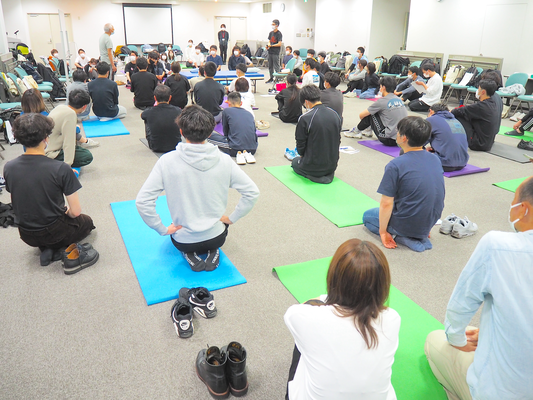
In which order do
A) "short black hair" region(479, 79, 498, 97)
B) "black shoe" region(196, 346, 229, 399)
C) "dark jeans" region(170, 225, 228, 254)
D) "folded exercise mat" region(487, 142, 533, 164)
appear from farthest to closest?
"folded exercise mat" region(487, 142, 533, 164)
"short black hair" region(479, 79, 498, 97)
"dark jeans" region(170, 225, 228, 254)
"black shoe" region(196, 346, 229, 399)

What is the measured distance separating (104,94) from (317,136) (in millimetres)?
4058

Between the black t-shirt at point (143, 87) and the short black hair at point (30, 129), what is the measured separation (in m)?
4.98

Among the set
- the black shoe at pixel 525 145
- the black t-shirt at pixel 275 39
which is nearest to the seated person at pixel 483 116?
the black shoe at pixel 525 145

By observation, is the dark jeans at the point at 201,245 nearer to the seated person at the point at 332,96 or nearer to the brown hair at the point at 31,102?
the brown hair at the point at 31,102

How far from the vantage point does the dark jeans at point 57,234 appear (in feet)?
8.82

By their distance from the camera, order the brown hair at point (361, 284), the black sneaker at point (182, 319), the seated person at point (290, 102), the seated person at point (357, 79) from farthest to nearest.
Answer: the seated person at point (357, 79) → the seated person at point (290, 102) → the black sneaker at point (182, 319) → the brown hair at point (361, 284)

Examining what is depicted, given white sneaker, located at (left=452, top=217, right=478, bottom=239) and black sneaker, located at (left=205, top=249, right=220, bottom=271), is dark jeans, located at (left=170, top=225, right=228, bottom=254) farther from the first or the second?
white sneaker, located at (left=452, top=217, right=478, bottom=239)

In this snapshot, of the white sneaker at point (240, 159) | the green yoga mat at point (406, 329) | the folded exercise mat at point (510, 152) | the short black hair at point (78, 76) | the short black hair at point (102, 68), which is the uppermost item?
the short black hair at point (102, 68)

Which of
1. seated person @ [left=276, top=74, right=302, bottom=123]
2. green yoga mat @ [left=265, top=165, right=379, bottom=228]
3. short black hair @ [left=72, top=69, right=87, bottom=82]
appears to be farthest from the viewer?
seated person @ [left=276, top=74, right=302, bottom=123]

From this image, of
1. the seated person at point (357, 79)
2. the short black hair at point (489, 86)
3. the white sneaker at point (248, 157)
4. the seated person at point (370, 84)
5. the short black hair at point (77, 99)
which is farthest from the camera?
the seated person at point (357, 79)

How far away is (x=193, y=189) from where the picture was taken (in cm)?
245

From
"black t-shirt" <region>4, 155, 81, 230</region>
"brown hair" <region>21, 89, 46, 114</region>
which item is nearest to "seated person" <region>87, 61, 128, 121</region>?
"brown hair" <region>21, 89, 46, 114</region>

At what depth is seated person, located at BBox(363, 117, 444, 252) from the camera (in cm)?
290

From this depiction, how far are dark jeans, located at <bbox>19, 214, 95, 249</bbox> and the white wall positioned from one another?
9.00 metres
